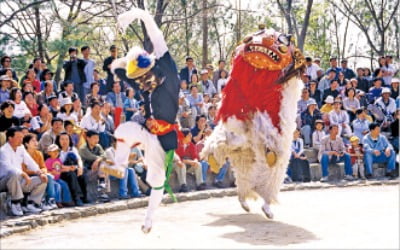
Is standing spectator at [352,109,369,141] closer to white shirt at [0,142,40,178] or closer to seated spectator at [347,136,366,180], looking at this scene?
seated spectator at [347,136,366,180]

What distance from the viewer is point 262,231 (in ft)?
25.8

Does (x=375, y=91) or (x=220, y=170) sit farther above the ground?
(x=375, y=91)

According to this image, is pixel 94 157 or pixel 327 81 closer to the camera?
pixel 94 157

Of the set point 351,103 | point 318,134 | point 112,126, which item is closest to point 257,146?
point 112,126

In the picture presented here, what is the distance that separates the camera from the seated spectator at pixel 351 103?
15227 mm

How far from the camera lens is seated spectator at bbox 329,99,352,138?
14.4 metres

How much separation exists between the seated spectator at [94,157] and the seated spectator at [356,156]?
5588mm

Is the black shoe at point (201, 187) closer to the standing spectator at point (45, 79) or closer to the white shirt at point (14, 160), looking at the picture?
the standing spectator at point (45, 79)

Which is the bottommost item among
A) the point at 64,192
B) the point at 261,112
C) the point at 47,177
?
the point at 64,192

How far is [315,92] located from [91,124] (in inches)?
251

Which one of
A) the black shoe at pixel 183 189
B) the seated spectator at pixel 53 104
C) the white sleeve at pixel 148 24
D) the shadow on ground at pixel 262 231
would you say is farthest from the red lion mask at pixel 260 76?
the seated spectator at pixel 53 104

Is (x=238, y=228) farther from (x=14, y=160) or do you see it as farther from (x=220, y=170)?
(x=220, y=170)

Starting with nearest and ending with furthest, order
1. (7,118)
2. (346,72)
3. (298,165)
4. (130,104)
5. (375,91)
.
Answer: (7,118), (298,165), (130,104), (375,91), (346,72)

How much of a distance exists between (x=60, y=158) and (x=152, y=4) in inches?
763
